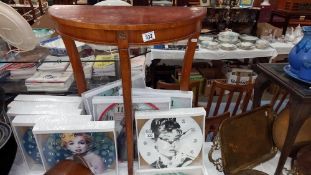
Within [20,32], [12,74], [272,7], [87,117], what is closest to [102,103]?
[87,117]

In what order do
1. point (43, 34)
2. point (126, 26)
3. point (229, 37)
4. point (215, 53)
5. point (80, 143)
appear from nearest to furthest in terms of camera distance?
point (126, 26) < point (80, 143) < point (43, 34) < point (215, 53) < point (229, 37)

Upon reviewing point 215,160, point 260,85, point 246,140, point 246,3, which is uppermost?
point 246,3

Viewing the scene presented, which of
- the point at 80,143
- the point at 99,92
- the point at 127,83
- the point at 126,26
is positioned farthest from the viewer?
the point at 99,92

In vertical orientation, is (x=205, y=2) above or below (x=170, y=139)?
above

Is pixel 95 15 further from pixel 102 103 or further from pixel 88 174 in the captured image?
pixel 88 174

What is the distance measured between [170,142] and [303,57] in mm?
576

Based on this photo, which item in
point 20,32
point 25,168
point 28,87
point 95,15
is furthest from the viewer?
point 28,87

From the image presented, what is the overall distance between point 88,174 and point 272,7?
3.76 m

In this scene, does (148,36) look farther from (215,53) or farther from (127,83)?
(215,53)

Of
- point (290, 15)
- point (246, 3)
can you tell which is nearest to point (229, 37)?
point (246, 3)

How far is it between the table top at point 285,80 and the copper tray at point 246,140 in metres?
0.20

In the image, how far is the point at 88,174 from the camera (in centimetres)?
80

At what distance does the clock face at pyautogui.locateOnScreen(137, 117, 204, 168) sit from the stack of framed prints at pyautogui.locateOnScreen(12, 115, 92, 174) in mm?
251

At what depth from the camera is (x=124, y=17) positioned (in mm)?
731
